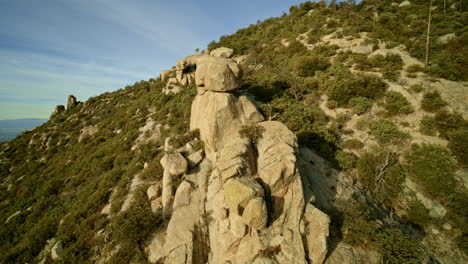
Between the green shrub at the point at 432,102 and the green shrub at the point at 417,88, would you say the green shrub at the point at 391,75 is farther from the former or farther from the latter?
the green shrub at the point at 432,102

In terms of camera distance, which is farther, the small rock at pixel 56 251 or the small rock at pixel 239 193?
the small rock at pixel 56 251

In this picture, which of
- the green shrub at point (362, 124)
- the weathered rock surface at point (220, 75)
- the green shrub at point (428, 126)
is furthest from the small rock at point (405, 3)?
the weathered rock surface at point (220, 75)

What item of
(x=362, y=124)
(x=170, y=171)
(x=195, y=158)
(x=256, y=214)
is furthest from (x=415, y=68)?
(x=170, y=171)

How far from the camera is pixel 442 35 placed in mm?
24891

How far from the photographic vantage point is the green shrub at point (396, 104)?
16125 millimetres

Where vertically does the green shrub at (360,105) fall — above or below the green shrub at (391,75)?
below

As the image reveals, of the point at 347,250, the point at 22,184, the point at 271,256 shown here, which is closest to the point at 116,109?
the point at 22,184

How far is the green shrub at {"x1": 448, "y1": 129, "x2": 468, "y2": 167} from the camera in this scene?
12.2 m

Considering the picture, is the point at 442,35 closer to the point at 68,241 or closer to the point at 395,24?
the point at 395,24

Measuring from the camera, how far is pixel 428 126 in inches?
576

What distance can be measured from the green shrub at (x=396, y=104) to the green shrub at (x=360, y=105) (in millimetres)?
1555

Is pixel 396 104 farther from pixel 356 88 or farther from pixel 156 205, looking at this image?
pixel 156 205

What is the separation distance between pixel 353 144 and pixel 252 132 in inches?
410

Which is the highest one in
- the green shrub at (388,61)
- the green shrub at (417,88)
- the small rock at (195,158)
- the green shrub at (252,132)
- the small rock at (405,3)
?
the small rock at (405,3)
